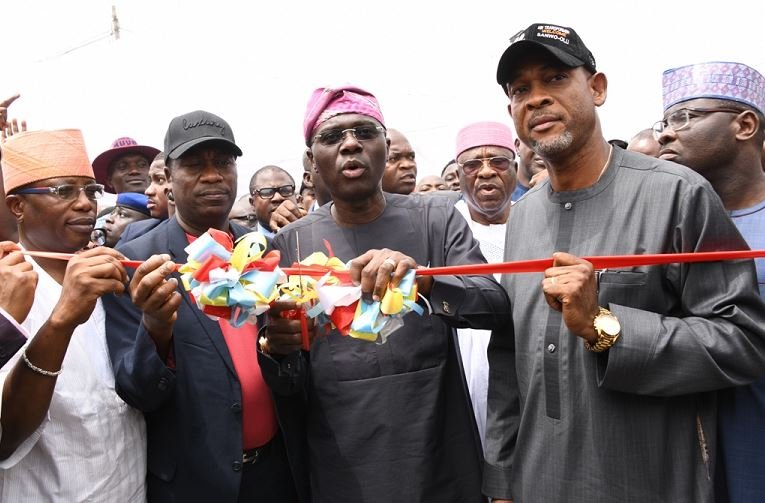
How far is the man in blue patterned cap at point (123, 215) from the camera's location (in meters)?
5.56

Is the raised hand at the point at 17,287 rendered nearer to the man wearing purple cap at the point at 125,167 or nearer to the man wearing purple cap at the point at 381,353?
the man wearing purple cap at the point at 381,353

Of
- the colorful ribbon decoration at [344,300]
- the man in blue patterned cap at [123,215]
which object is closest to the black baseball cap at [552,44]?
the colorful ribbon decoration at [344,300]

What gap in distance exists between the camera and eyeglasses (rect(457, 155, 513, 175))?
508 centimetres

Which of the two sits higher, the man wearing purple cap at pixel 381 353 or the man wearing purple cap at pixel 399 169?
the man wearing purple cap at pixel 399 169

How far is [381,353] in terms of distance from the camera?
2756mm

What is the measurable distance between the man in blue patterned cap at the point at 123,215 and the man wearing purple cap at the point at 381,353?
3.07m

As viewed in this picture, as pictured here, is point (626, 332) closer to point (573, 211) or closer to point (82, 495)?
point (573, 211)

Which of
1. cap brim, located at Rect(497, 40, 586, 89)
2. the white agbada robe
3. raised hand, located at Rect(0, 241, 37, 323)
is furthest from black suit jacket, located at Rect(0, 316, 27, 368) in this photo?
the white agbada robe

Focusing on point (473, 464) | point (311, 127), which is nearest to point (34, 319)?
point (311, 127)

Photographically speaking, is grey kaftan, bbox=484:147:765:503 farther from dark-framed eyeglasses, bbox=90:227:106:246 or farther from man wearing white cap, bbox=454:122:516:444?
dark-framed eyeglasses, bbox=90:227:106:246

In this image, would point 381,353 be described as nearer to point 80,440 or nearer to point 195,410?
point 195,410

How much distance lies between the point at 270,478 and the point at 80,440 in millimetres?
930

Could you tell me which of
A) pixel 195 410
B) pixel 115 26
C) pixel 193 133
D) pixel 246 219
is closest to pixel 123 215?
pixel 246 219

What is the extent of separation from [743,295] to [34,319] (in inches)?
104
